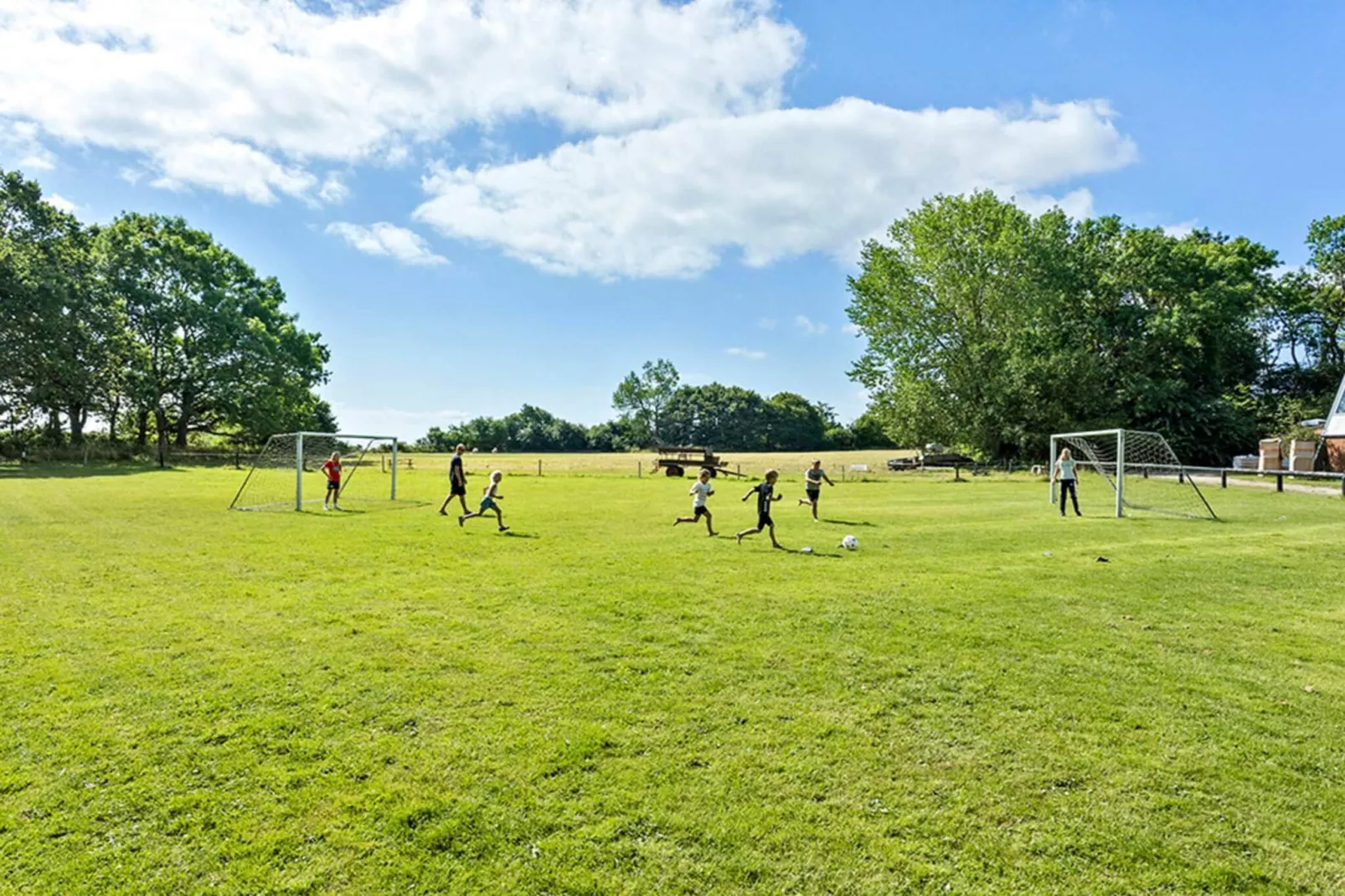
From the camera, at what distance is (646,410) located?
112562mm

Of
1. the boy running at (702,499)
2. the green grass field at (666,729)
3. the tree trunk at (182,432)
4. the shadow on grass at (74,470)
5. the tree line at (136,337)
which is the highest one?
the tree line at (136,337)

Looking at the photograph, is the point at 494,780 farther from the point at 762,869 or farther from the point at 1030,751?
the point at 1030,751

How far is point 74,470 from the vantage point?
34625 millimetres

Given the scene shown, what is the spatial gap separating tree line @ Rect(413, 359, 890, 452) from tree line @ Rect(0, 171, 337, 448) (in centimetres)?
5442

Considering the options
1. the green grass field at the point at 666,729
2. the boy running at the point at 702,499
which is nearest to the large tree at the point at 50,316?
the green grass field at the point at 666,729

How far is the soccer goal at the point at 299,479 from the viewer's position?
62.4 feet

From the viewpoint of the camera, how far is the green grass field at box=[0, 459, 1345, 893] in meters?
3.30

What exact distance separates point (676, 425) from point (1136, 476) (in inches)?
3421

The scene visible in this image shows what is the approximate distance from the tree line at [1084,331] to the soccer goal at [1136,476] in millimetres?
4960

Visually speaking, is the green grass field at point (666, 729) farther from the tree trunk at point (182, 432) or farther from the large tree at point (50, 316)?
the tree trunk at point (182, 432)

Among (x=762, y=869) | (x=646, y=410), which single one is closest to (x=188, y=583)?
(x=762, y=869)

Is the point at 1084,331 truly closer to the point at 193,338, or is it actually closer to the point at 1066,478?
the point at 1066,478

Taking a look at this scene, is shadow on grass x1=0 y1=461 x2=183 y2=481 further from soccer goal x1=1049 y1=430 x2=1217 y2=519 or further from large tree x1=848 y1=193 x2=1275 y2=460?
large tree x1=848 y1=193 x2=1275 y2=460

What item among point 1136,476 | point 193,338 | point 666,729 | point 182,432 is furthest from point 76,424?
point 1136,476
